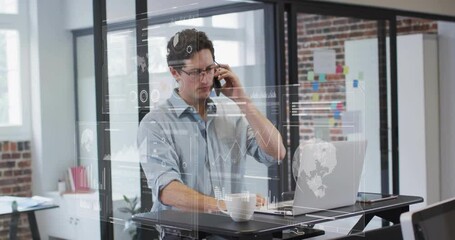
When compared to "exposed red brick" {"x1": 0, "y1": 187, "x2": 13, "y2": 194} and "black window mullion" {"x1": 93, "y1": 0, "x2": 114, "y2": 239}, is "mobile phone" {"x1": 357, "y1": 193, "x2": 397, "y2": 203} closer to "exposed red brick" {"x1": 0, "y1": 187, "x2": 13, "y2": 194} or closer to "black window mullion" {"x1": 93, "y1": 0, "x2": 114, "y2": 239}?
"black window mullion" {"x1": 93, "y1": 0, "x2": 114, "y2": 239}

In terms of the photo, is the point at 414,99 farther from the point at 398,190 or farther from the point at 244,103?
the point at 244,103

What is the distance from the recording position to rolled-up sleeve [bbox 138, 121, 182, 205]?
2619 mm

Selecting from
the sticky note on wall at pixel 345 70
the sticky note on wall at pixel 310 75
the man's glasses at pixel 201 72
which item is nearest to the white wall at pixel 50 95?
the man's glasses at pixel 201 72

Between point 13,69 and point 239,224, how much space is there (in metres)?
1.86

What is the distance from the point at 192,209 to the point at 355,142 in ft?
2.30

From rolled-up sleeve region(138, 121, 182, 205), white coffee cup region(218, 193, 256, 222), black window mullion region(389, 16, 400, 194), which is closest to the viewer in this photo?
white coffee cup region(218, 193, 256, 222)

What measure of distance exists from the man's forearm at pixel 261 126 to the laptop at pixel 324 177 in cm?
24

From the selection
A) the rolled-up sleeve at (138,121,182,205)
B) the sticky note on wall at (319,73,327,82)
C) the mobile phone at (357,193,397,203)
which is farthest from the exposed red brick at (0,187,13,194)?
the sticky note on wall at (319,73,327,82)

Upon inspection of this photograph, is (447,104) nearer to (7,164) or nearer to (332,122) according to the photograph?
(332,122)

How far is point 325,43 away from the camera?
552cm

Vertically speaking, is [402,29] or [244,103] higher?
[402,29]

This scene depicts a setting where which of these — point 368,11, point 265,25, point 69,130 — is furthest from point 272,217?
point 368,11

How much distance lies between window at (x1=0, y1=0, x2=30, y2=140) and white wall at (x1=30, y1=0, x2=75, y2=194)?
0.21 ft

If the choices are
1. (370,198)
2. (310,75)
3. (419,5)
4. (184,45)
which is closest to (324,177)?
(370,198)
